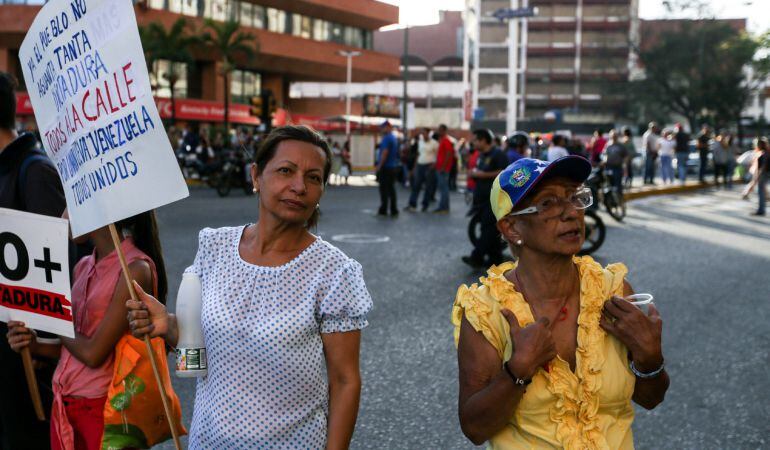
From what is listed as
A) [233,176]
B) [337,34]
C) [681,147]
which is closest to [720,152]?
[681,147]

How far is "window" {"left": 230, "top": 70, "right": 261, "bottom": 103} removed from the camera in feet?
178

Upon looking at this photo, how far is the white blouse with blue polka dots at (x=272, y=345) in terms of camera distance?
2494 mm

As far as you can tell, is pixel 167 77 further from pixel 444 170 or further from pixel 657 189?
pixel 444 170

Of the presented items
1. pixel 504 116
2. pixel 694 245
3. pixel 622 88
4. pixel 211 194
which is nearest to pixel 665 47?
pixel 622 88

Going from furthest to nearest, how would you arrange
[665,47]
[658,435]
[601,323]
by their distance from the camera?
1. [665,47]
2. [658,435]
3. [601,323]

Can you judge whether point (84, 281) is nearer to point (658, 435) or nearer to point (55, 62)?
point (55, 62)

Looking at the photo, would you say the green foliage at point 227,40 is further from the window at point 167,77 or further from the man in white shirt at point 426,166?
the man in white shirt at point 426,166

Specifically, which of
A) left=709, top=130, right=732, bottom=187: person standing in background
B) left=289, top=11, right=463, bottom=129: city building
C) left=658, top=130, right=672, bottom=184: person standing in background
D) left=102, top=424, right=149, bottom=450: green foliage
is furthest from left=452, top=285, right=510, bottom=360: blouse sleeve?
left=289, top=11, right=463, bottom=129: city building

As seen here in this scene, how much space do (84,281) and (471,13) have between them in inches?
4116

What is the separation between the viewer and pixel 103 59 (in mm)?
2648

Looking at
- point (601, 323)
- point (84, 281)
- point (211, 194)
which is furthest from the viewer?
point (211, 194)

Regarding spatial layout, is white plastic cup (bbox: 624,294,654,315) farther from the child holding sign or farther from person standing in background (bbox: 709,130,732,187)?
person standing in background (bbox: 709,130,732,187)

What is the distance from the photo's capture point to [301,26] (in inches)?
2203

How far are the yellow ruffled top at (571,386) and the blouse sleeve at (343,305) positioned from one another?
0.96 feet
